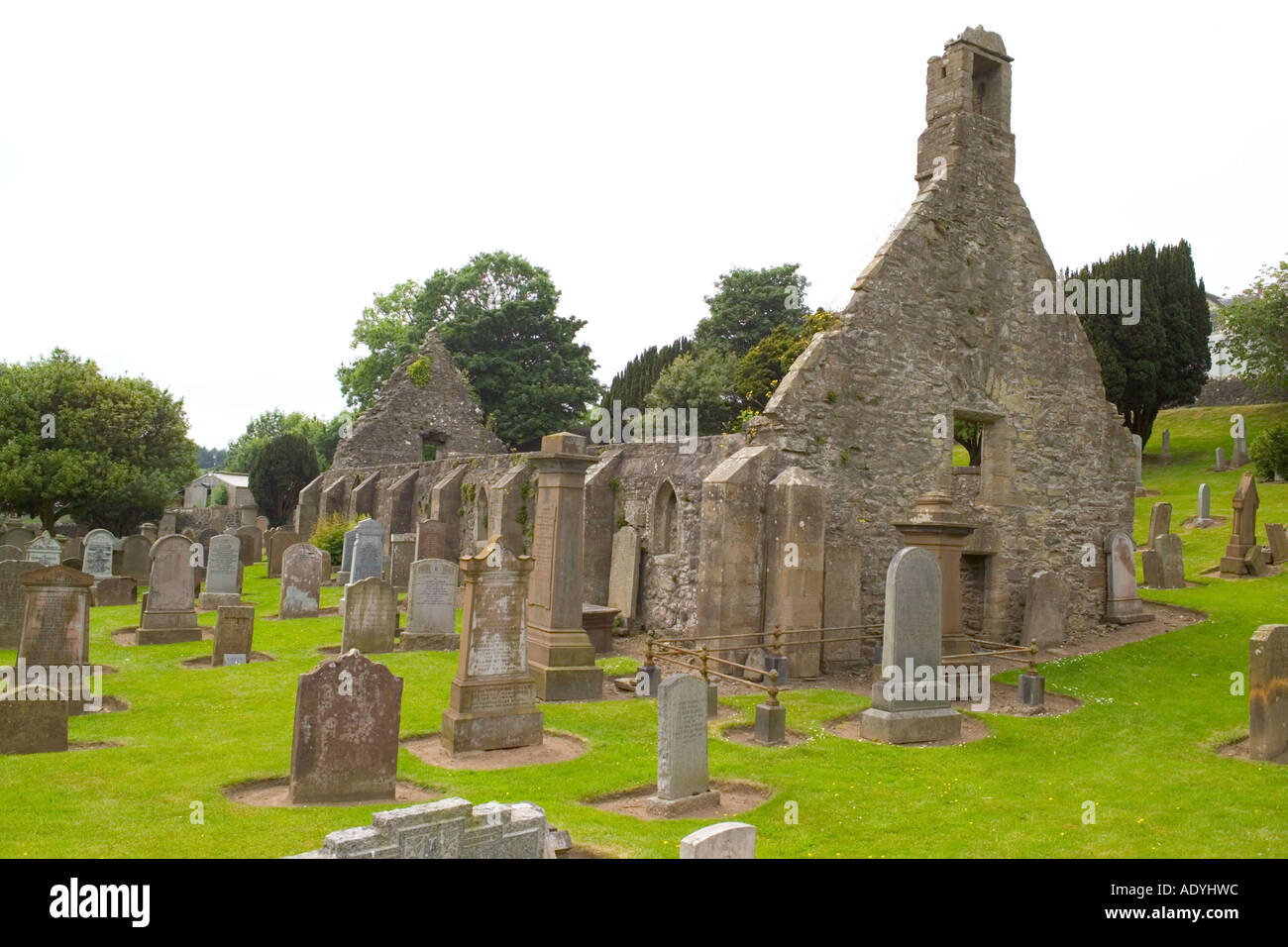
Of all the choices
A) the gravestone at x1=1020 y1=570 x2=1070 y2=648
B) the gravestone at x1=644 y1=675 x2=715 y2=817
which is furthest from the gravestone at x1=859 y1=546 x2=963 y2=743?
the gravestone at x1=1020 y1=570 x2=1070 y2=648

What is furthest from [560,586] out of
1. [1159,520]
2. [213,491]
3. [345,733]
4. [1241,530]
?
[213,491]

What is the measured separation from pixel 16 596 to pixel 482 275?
104ft

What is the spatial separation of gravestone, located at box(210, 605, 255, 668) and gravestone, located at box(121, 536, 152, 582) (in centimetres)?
1074

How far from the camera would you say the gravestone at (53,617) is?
9.22 meters

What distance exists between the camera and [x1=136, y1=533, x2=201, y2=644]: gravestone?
14.4 metres

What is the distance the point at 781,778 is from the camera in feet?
26.3

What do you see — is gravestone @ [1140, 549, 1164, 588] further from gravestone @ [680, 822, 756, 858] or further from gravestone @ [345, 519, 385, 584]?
gravestone @ [680, 822, 756, 858]

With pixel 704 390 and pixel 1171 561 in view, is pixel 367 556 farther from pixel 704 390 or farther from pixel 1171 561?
pixel 704 390

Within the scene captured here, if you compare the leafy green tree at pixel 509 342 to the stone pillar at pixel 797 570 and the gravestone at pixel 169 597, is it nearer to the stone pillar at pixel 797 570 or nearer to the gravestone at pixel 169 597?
the gravestone at pixel 169 597

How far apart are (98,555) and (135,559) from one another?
138 centimetres

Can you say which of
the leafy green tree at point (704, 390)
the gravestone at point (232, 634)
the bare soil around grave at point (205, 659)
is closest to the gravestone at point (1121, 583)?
the bare soil around grave at point (205, 659)
